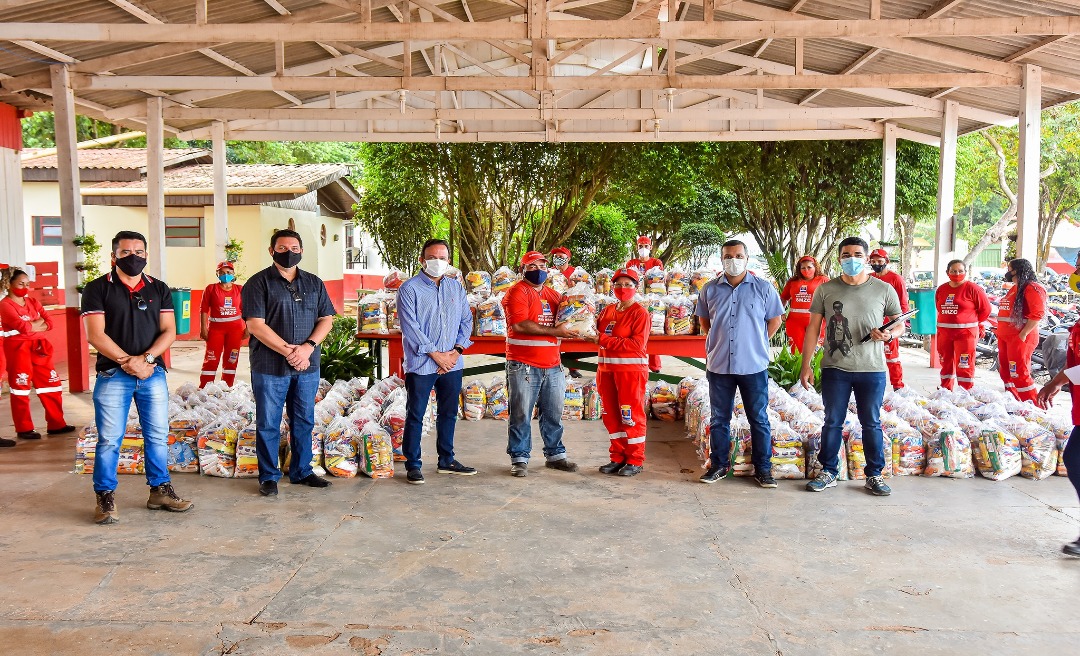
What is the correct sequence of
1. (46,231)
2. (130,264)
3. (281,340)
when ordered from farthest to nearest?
(46,231), (281,340), (130,264)

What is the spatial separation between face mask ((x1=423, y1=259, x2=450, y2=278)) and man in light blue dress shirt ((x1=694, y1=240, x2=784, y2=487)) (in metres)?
1.97

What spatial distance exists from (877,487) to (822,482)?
1.19 feet

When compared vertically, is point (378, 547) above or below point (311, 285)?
below

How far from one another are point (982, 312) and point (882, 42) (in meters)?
3.23

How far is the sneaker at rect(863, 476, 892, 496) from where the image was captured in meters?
6.12

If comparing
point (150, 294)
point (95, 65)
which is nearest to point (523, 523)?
point (150, 294)

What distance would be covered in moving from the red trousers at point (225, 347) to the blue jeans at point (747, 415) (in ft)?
20.2

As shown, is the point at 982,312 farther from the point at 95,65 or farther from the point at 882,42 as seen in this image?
the point at 95,65

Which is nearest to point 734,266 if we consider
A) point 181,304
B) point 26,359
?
point 26,359

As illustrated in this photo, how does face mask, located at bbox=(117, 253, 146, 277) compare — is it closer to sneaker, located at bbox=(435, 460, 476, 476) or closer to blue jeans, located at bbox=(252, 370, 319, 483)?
blue jeans, located at bbox=(252, 370, 319, 483)

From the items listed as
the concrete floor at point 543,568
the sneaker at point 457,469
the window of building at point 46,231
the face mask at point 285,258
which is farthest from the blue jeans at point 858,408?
the window of building at point 46,231

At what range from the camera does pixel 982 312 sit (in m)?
9.81

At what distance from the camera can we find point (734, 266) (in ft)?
20.9

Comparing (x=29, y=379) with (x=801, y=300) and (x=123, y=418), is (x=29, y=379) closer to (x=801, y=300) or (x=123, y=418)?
(x=123, y=418)
